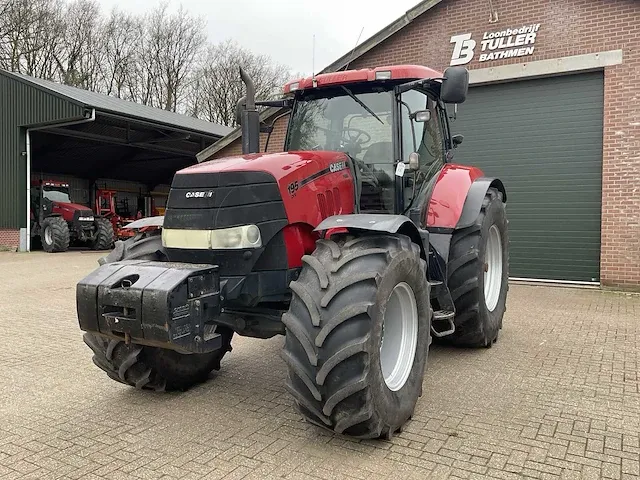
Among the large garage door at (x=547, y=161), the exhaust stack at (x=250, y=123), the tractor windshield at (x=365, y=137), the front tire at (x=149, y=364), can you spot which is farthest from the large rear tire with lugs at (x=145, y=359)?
the large garage door at (x=547, y=161)

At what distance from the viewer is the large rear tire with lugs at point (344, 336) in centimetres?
296

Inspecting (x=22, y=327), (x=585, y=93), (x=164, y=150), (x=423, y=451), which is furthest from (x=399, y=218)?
(x=164, y=150)

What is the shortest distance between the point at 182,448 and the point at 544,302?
6346mm

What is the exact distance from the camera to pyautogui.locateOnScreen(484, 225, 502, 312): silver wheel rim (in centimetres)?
581

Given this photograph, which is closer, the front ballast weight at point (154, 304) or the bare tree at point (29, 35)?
the front ballast weight at point (154, 304)

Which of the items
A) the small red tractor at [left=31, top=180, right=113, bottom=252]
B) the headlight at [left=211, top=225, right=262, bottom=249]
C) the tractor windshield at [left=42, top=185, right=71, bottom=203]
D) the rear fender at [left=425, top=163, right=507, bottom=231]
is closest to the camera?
the headlight at [left=211, top=225, right=262, bottom=249]

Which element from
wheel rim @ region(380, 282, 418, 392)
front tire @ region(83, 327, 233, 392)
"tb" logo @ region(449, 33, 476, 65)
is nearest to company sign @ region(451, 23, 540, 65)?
"tb" logo @ region(449, 33, 476, 65)

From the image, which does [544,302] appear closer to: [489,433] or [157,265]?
[489,433]

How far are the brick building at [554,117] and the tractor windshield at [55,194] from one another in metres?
13.5

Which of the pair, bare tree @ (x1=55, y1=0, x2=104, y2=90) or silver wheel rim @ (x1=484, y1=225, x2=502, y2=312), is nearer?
silver wheel rim @ (x1=484, y1=225, x2=502, y2=312)

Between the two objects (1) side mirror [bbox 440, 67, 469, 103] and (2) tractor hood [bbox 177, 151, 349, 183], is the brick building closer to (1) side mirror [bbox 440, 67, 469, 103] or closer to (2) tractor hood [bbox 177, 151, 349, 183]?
(1) side mirror [bbox 440, 67, 469, 103]

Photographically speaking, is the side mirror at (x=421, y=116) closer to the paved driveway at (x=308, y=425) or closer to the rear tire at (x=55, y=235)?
the paved driveway at (x=308, y=425)

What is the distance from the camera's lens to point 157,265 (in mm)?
3348

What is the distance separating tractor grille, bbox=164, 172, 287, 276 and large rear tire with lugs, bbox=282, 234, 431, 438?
36cm
